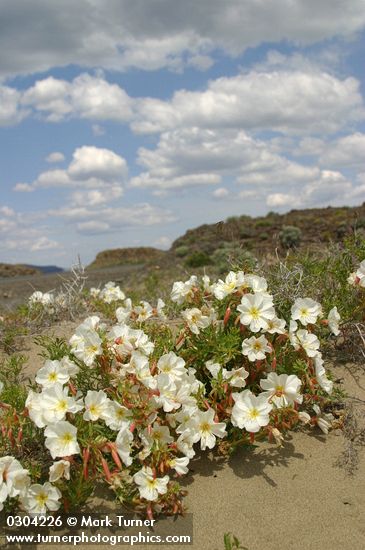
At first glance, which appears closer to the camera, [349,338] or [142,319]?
[142,319]

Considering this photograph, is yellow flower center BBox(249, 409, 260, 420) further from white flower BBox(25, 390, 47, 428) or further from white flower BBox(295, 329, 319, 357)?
white flower BBox(25, 390, 47, 428)

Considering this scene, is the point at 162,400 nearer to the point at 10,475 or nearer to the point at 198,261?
the point at 10,475

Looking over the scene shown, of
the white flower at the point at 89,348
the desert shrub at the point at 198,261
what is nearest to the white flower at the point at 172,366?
the white flower at the point at 89,348

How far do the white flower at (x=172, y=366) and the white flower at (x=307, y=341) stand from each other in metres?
0.78

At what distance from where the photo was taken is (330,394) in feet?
11.6

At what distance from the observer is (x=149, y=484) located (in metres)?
2.75

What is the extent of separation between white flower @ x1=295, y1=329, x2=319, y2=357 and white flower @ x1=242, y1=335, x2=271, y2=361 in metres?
0.23

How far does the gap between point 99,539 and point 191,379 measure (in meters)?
0.96

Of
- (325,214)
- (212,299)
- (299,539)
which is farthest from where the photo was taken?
(325,214)

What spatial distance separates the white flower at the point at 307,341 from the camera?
338 centimetres

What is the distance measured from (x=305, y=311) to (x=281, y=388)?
621 millimetres

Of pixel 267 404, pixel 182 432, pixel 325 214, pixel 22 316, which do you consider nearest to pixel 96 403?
pixel 182 432

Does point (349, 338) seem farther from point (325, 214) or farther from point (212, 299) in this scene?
point (325, 214)

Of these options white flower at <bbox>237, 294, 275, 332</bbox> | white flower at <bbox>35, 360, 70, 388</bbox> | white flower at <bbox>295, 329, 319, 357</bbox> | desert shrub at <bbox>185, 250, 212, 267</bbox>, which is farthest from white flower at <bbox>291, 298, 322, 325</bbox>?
desert shrub at <bbox>185, 250, 212, 267</bbox>
